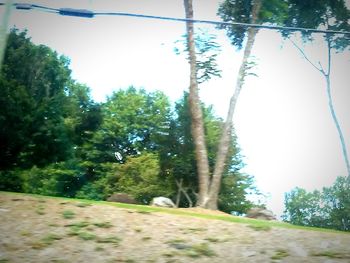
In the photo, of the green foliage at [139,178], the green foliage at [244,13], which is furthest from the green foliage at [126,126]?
the green foliage at [244,13]

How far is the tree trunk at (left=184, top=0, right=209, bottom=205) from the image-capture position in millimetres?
16234

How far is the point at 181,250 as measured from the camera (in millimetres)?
6359

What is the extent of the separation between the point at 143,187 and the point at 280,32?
63.0ft

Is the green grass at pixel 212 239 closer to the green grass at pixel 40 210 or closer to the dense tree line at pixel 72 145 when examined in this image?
the green grass at pixel 40 210

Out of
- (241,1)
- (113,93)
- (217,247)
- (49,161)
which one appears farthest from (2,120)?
(113,93)

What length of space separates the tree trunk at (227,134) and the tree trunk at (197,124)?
1.12ft

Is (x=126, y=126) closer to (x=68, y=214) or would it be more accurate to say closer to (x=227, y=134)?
(x=227, y=134)

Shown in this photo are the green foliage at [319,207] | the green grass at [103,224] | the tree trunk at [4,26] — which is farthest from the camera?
the green foliage at [319,207]

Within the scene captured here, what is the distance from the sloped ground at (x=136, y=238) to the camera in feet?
19.5

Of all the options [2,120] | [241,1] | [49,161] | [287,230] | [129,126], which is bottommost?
[287,230]

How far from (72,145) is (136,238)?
89.0 feet

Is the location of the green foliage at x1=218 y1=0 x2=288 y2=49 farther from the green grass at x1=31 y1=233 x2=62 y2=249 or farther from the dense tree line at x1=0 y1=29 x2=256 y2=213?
the green grass at x1=31 y1=233 x2=62 y2=249

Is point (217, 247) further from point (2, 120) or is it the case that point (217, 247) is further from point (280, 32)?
point (280, 32)

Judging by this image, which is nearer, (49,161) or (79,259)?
(79,259)
